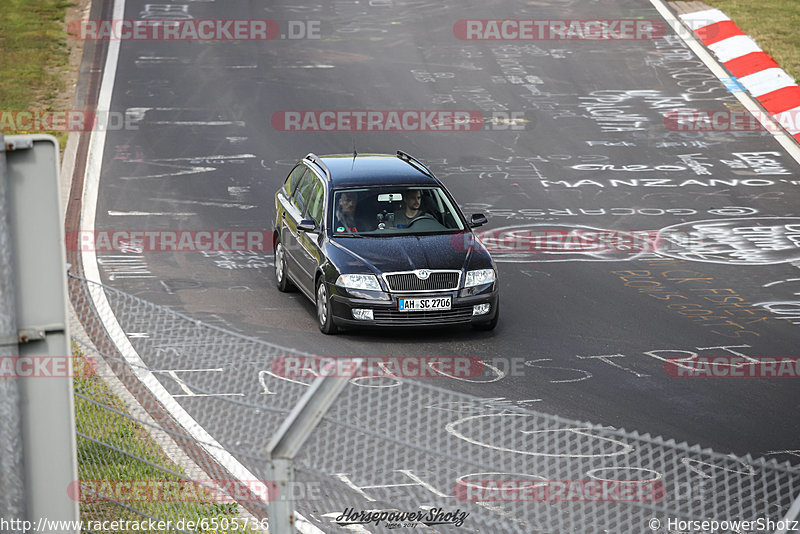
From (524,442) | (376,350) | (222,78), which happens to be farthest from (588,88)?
(524,442)

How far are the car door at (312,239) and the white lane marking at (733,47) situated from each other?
17136mm

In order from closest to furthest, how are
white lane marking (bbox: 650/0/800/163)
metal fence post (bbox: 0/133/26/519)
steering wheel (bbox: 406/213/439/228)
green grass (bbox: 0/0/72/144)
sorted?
metal fence post (bbox: 0/133/26/519) < steering wheel (bbox: 406/213/439/228) < white lane marking (bbox: 650/0/800/163) < green grass (bbox: 0/0/72/144)

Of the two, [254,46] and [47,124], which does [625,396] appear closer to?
[47,124]

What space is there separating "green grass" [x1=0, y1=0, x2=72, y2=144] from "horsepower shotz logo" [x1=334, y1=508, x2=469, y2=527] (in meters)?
17.4

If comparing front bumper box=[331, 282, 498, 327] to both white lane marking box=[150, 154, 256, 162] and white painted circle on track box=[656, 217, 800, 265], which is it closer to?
white painted circle on track box=[656, 217, 800, 265]

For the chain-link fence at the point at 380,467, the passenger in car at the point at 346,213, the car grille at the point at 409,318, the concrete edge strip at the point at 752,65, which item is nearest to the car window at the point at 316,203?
the passenger in car at the point at 346,213

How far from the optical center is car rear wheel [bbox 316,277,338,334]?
503 inches

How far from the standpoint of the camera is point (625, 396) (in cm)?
1066

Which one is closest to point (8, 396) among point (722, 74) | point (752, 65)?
point (722, 74)

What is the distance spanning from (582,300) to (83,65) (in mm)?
17365

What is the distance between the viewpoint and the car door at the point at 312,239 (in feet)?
44.1

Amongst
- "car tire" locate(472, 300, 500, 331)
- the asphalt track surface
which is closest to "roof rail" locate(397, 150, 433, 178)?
the asphalt track surface

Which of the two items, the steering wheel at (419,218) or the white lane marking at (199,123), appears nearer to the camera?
the steering wheel at (419,218)

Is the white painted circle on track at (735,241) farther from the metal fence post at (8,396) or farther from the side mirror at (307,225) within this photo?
the metal fence post at (8,396)
